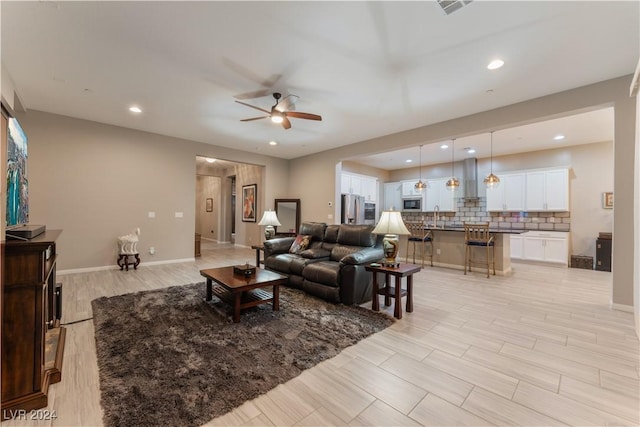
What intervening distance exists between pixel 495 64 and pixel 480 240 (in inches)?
132

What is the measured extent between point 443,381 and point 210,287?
268cm

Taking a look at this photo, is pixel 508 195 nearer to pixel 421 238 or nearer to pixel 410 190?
pixel 410 190

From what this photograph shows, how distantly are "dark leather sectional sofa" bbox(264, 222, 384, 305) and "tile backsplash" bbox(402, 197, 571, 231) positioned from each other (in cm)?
534

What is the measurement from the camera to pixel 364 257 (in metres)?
3.33

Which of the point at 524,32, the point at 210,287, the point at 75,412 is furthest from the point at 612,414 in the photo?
the point at 210,287

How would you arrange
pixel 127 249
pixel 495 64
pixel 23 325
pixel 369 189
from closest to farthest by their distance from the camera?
pixel 23 325, pixel 495 64, pixel 127 249, pixel 369 189

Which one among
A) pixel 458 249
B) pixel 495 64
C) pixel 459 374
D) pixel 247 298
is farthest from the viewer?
pixel 458 249

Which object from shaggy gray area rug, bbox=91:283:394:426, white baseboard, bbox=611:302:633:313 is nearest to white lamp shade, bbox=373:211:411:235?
shaggy gray area rug, bbox=91:283:394:426

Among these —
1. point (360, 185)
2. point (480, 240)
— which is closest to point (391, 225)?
point (480, 240)

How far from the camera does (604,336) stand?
100 inches

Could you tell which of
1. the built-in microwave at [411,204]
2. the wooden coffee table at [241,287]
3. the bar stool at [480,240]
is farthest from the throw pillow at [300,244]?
the built-in microwave at [411,204]

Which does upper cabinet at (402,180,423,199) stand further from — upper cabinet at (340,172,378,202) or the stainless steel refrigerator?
the stainless steel refrigerator

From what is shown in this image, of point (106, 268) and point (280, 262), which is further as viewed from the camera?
point (106, 268)

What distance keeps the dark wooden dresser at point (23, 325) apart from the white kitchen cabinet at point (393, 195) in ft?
29.3
